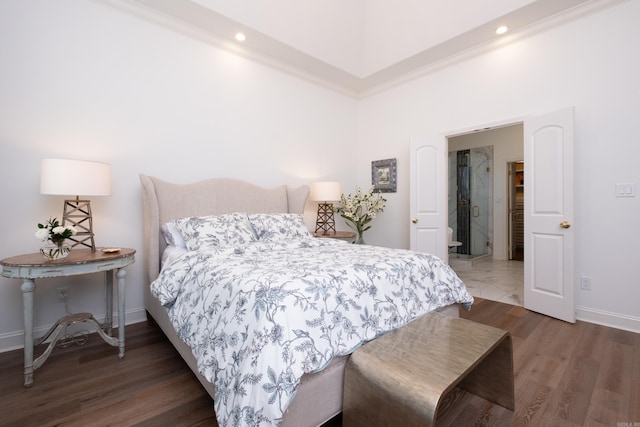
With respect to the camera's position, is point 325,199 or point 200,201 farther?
point 325,199

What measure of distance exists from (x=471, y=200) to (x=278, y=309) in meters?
6.08

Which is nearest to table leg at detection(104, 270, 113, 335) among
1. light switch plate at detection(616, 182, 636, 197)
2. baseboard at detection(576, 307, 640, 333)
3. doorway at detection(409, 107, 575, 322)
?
doorway at detection(409, 107, 575, 322)

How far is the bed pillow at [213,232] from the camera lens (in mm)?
2443

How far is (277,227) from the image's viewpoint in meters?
2.91

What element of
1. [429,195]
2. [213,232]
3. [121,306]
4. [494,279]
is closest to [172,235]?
[213,232]

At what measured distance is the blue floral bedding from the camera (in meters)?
1.14

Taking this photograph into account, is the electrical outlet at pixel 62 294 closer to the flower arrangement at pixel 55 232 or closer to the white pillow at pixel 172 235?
the flower arrangement at pixel 55 232

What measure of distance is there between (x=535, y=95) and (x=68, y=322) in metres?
4.55

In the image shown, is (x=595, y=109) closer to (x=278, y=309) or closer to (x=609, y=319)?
(x=609, y=319)

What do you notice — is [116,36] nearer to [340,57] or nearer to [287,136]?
[287,136]

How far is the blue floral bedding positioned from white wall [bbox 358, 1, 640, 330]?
1738mm

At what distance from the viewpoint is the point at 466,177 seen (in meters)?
6.25

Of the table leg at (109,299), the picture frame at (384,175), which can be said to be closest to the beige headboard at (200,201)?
the table leg at (109,299)

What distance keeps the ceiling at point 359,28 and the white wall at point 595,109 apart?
0.74ft
